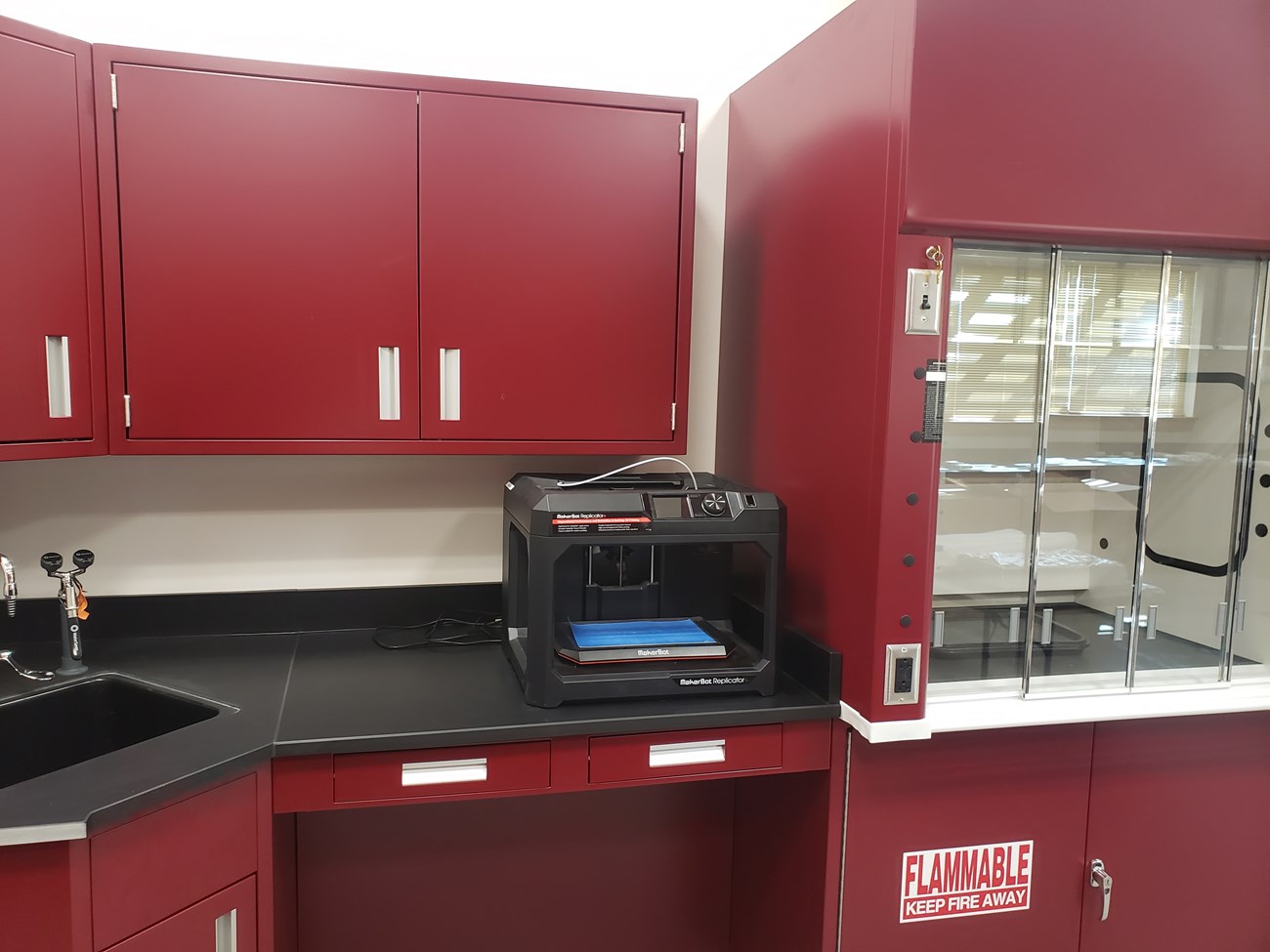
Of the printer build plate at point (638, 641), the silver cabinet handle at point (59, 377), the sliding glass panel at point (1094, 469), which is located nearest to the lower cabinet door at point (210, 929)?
the printer build plate at point (638, 641)

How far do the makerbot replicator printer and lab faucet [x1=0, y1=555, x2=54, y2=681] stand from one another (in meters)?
0.97

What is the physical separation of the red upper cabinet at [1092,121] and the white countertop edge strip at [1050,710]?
92 centimetres

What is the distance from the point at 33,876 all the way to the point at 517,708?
30.8 inches

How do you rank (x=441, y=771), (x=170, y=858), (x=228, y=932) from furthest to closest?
(x=441, y=771) → (x=228, y=932) → (x=170, y=858)

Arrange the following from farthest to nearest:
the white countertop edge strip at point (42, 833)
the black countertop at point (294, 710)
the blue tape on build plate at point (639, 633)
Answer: the blue tape on build plate at point (639, 633) < the black countertop at point (294, 710) < the white countertop edge strip at point (42, 833)

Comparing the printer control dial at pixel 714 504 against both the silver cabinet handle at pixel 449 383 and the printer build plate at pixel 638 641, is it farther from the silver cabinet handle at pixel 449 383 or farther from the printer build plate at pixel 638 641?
the silver cabinet handle at pixel 449 383

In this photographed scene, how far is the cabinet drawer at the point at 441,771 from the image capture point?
157cm

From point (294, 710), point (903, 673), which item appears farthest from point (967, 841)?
point (294, 710)

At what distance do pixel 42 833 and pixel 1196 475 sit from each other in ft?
7.52

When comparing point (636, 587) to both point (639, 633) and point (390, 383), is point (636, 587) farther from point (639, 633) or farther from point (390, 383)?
point (390, 383)

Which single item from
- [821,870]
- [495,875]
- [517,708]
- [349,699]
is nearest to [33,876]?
[349,699]

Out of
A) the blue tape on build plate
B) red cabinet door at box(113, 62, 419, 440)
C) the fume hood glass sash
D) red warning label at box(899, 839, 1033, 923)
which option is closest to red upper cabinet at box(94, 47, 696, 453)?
red cabinet door at box(113, 62, 419, 440)

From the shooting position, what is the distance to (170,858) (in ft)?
4.50

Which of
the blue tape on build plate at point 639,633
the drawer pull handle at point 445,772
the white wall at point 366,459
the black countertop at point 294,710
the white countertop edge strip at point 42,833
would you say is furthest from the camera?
the white wall at point 366,459
